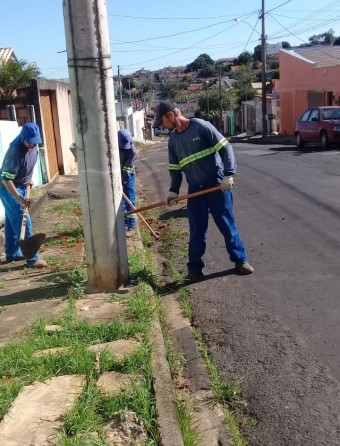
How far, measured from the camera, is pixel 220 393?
12.4 ft

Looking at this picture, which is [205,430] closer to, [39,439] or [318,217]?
[39,439]

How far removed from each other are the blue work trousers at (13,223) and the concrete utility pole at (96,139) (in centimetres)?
154

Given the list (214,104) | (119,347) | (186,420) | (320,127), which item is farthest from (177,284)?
(214,104)

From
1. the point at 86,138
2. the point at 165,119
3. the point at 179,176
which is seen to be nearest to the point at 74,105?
the point at 86,138

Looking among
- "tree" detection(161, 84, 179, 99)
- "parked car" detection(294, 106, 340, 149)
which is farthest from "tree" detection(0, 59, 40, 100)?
"tree" detection(161, 84, 179, 99)

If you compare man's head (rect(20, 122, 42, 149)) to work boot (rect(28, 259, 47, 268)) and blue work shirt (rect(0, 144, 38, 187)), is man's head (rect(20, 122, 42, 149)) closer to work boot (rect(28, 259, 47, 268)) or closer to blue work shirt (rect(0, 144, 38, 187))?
blue work shirt (rect(0, 144, 38, 187))

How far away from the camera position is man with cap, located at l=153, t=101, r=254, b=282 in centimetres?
580

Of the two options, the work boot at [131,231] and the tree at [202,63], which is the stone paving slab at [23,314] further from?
the tree at [202,63]

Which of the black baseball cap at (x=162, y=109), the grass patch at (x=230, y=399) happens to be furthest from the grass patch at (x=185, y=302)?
the black baseball cap at (x=162, y=109)

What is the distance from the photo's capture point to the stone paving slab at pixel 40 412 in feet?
10.4

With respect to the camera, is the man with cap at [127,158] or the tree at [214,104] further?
the tree at [214,104]

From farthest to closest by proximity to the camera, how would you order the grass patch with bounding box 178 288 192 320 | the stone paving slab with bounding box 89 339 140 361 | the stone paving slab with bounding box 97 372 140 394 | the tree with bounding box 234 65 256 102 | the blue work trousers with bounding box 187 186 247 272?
the tree with bounding box 234 65 256 102 → the blue work trousers with bounding box 187 186 247 272 → the grass patch with bounding box 178 288 192 320 → the stone paving slab with bounding box 89 339 140 361 → the stone paving slab with bounding box 97 372 140 394

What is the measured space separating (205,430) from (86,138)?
3.03 m

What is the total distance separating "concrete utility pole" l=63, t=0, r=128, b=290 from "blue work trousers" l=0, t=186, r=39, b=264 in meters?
1.54
